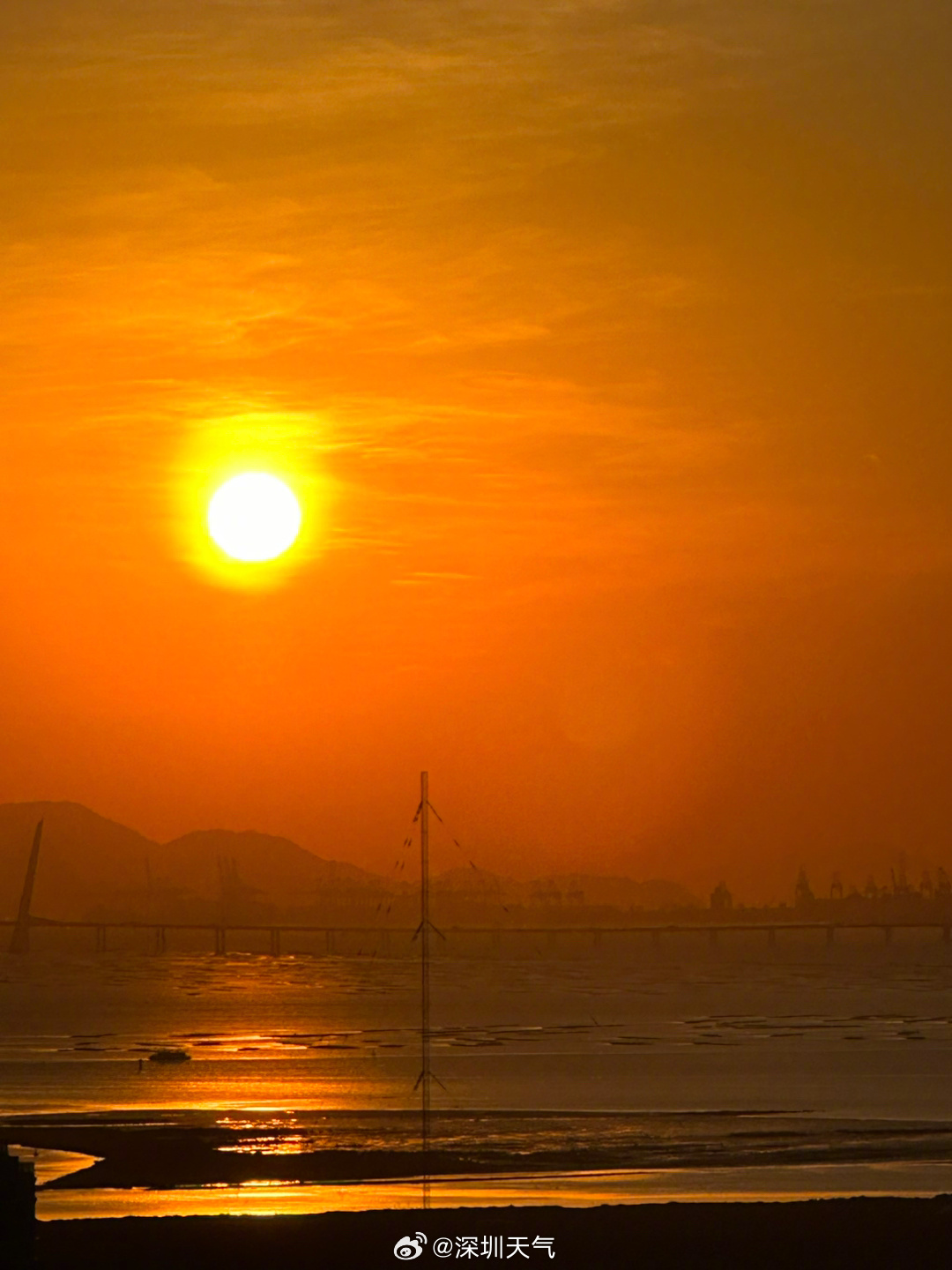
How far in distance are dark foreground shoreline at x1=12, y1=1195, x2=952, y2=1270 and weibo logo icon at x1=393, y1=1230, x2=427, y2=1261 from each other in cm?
14

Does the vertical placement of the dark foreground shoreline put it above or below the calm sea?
below

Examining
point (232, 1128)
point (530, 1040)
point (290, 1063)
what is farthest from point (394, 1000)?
point (232, 1128)

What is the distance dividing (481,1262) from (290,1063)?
184 feet

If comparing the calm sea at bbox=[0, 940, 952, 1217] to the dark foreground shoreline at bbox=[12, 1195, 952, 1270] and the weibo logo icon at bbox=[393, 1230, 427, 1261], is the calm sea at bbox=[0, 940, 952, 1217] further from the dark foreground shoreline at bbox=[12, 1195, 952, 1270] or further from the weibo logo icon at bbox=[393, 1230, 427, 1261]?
the weibo logo icon at bbox=[393, 1230, 427, 1261]

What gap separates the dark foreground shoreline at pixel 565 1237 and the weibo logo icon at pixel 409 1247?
14cm

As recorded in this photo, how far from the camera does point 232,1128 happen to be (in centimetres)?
5188

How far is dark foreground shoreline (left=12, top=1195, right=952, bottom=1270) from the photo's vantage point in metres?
28.5

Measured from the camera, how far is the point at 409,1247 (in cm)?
2986

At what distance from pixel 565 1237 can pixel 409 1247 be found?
2482 mm

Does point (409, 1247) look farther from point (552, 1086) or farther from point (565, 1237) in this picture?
point (552, 1086)

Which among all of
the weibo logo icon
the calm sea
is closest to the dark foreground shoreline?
the weibo logo icon

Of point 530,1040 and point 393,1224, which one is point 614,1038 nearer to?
point 530,1040

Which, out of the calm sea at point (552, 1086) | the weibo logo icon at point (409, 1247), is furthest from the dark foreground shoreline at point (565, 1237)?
the calm sea at point (552, 1086)

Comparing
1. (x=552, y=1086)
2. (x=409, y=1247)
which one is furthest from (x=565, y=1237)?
(x=552, y=1086)
